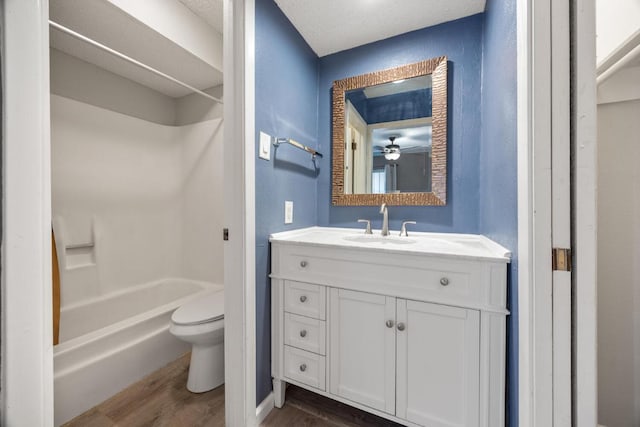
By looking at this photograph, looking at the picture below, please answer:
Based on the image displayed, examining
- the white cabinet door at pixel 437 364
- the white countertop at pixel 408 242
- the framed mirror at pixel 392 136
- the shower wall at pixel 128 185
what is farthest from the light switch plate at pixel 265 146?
the shower wall at pixel 128 185

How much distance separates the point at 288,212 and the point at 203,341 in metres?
0.88

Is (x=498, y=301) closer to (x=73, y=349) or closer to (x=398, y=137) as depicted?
(x=398, y=137)

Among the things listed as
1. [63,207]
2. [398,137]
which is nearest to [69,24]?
[63,207]

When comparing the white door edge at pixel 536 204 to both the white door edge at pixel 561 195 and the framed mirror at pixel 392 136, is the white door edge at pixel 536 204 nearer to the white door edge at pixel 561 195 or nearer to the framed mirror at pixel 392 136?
the white door edge at pixel 561 195

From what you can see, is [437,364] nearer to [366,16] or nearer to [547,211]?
[547,211]

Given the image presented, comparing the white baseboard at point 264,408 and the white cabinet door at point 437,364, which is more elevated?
the white cabinet door at point 437,364

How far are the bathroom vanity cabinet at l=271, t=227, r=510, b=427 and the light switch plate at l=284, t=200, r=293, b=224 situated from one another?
0.50 feet

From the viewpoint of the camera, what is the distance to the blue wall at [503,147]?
84 centimetres

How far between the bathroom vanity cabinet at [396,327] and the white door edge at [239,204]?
20 cm

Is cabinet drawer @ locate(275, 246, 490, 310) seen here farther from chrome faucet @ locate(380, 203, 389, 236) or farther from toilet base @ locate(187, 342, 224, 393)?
toilet base @ locate(187, 342, 224, 393)

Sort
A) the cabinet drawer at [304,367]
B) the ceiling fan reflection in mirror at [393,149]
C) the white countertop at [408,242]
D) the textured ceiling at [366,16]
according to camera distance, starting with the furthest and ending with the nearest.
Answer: the ceiling fan reflection in mirror at [393,149]
the textured ceiling at [366,16]
the cabinet drawer at [304,367]
the white countertop at [408,242]

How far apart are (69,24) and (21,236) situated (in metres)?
1.73

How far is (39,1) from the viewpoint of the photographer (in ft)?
2.06

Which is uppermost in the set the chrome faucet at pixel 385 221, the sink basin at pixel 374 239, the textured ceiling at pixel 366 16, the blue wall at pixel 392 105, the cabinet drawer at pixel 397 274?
the textured ceiling at pixel 366 16
